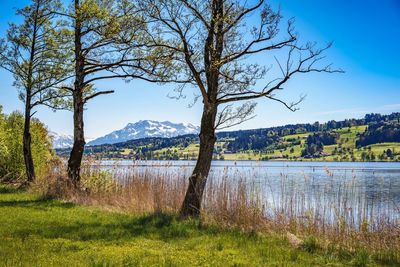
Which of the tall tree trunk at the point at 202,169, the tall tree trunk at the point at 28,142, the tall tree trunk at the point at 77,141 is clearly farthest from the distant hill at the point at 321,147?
the tall tree trunk at the point at 202,169

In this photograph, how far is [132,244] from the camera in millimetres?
8016

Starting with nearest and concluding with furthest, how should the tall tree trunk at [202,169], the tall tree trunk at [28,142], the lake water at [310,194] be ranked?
the lake water at [310,194]
the tall tree trunk at [202,169]
the tall tree trunk at [28,142]

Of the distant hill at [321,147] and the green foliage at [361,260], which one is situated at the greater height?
the distant hill at [321,147]

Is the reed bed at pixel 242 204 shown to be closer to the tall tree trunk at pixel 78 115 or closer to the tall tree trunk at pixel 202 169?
the tall tree trunk at pixel 202 169

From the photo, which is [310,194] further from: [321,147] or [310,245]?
[321,147]

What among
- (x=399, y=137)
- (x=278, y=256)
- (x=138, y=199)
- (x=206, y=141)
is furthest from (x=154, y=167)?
(x=399, y=137)

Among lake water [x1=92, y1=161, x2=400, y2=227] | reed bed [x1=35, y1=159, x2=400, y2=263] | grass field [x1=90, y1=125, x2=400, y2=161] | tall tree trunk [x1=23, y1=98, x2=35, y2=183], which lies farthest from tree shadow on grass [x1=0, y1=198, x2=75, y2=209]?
grass field [x1=90, y1=125, x2=400, y2=161]

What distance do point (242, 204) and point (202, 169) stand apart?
5.77 feet

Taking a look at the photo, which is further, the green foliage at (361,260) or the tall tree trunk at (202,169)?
the tall tree trunk at (202,169)

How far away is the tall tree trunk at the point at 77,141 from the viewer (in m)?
17.1

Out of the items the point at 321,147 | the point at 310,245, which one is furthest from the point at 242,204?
the point at 321,147

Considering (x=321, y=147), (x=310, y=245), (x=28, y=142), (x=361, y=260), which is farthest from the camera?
(x=321, y=147)

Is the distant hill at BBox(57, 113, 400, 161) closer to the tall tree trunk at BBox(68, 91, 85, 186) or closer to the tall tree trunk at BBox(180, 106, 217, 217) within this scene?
the tall tree trunk at BBox(68, 91, 85, 186)

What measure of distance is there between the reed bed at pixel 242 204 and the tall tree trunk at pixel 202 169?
1.55ft
